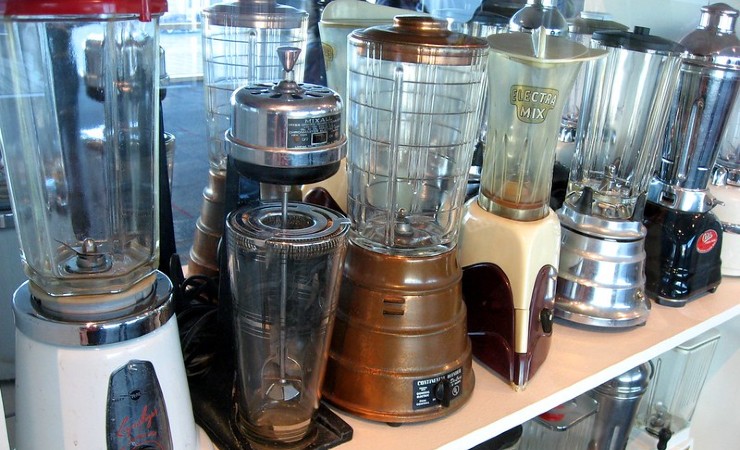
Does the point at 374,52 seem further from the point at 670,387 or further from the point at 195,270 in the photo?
the point at 670,387

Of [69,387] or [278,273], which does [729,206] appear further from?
[69,387]

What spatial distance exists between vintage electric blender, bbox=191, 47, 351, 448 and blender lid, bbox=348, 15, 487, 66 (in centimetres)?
10

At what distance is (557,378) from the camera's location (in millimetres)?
930

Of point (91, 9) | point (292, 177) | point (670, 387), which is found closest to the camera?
point (91, 9)

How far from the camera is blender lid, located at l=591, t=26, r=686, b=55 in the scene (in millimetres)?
1011

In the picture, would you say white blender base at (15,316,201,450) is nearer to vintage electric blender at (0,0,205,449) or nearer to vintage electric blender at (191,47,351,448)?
vintage electric blender at (0,0,205,449)

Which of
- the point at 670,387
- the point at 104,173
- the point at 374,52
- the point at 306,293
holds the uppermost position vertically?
the point at 374,52

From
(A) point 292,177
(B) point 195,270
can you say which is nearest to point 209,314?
(B) point 195,270

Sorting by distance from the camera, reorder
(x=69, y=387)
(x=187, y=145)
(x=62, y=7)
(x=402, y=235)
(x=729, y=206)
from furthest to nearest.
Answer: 1. (x=187, y=145)
2. (x=729, y=206)
3. (x=402, y=235)
4. (x=69, y=387)
5. (x=62, y=7)

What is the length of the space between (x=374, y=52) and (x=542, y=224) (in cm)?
33

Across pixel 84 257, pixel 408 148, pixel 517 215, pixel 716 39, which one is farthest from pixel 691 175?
pixel 84 257

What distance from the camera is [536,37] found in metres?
0.84

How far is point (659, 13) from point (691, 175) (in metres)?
0.49

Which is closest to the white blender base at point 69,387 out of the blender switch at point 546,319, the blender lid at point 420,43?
the blender lid at point 420,43
